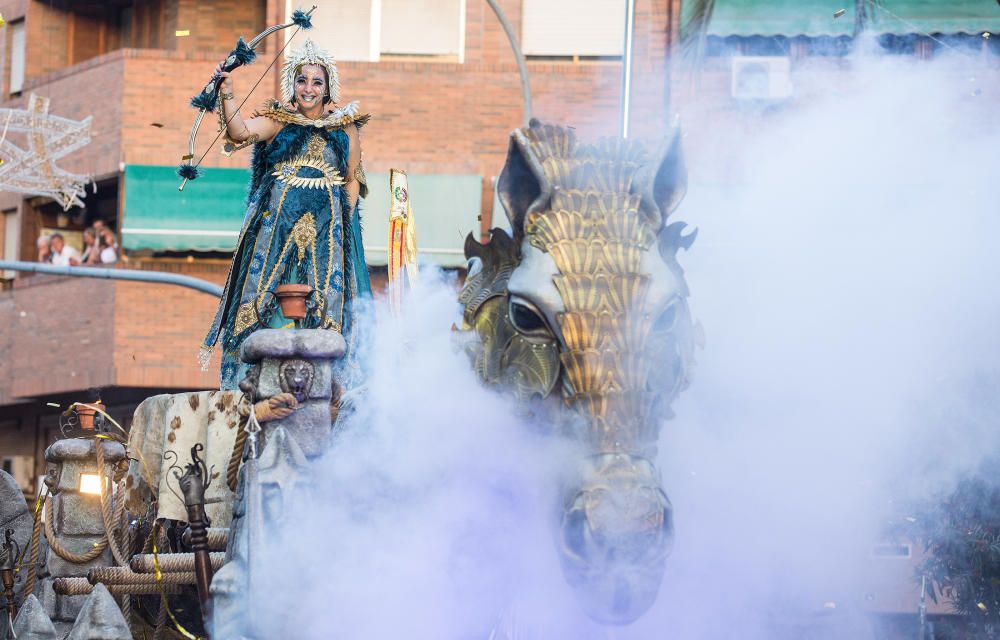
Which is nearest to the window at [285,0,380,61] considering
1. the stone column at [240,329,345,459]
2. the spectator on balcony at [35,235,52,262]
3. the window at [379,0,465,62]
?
the window at [379,0,465,62]

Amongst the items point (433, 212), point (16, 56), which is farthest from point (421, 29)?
point (16, 56)

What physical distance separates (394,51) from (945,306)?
74.7ft

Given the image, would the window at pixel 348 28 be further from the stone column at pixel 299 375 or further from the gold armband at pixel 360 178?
the stone column at pixel 299 375

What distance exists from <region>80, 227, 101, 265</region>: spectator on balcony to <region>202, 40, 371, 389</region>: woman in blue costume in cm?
2214

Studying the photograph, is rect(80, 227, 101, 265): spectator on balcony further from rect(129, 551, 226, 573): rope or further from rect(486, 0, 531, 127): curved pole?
rect(129, 551, 226, 573): rope

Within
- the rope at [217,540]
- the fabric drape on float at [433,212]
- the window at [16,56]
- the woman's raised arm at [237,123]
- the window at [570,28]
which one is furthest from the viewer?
the window at [16,56]

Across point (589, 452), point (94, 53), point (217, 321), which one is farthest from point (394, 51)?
point (589, 452)

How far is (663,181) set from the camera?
628 cm

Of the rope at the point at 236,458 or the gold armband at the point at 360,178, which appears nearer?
the rope at the point at 236,458

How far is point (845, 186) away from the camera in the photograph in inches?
333

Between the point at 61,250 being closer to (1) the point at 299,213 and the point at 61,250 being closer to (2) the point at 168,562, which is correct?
(1) the point at 299,213

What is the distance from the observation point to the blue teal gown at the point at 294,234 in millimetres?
9367

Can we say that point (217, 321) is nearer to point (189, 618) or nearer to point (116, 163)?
point (189, 618)

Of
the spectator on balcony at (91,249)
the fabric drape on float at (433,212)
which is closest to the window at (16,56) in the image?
the spectator on balcony at (91,249)
